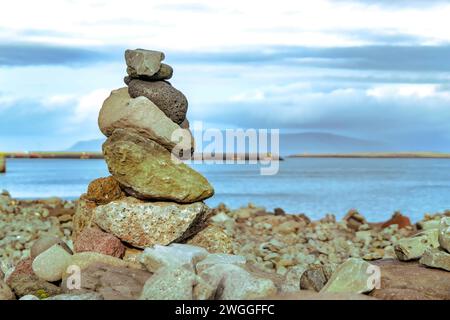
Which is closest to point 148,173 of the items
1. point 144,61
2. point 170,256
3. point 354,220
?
point 170,256

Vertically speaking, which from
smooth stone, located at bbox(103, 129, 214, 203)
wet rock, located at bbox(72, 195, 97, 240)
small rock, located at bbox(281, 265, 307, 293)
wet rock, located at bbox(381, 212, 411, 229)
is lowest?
wet rock, located at bbox(381, 212, 411, 229)

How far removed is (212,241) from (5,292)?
3.32 meters

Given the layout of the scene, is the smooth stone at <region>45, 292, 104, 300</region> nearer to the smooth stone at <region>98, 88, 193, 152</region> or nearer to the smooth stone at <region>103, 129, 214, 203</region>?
the smooth stone at <region>103, 129, 214, 203</region>

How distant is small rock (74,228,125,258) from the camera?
1115cm

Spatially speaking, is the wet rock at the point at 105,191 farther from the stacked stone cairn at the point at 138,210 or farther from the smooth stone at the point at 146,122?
the smooth stone at the point at 146,122

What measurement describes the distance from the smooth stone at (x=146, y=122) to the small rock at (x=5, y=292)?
2.96 metres

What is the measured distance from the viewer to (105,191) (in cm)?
1165

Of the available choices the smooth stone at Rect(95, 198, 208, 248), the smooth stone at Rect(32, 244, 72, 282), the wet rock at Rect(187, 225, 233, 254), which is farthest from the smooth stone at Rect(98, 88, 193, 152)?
the smooth stone at Rect(32, 244, 72, 282)

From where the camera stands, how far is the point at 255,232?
21.5 metres

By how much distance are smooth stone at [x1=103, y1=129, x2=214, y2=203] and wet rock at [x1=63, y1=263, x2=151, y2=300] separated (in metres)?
1.27
